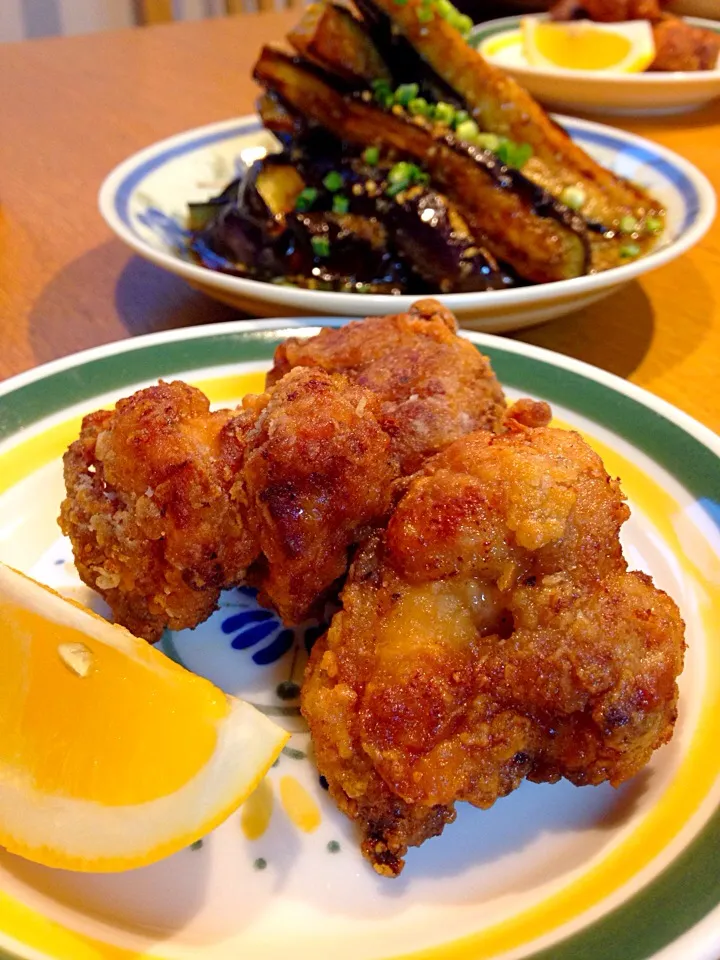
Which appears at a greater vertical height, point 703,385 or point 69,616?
point 69,616

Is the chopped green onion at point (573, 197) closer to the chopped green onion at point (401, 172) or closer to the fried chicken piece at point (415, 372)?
the chopped green onion at point (401, 172)

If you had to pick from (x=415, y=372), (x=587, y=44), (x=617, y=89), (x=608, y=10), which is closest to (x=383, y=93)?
(x=415, y=372)

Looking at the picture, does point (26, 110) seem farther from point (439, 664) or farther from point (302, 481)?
point (439, 664)

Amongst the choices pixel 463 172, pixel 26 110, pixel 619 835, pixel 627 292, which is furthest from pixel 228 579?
pixel 26 110

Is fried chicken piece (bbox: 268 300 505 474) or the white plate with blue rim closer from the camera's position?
fried chicken piece (bbox: 268 300 505 474)

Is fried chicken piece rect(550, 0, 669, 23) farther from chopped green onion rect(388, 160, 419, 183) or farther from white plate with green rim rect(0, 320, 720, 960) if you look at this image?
white plate with green rim rect(0, 320, 720, 960)

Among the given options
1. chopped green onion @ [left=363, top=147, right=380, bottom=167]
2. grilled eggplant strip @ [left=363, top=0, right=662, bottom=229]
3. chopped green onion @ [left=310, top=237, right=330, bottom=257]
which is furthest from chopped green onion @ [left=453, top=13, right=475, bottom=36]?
chopped green onion @ [left=310, top=237, right=330, bottom=257]

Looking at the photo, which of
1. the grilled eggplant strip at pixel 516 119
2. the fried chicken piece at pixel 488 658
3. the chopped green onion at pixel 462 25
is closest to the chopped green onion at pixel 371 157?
the grilled eggplant strip at pixel 516 119
